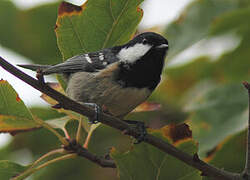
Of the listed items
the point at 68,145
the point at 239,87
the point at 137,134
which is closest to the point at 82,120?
the point at 68,145

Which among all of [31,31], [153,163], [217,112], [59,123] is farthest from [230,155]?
[31,31]

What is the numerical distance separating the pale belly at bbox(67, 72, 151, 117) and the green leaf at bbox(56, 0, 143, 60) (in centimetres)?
29

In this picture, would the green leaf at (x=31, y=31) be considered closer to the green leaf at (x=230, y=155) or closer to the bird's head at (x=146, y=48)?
the bird's head at (x=146, y=48)

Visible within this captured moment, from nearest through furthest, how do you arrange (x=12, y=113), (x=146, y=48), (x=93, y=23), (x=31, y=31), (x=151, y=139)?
(x=151, y=139), (x=12, y=113), (x=93, y=23), (x=146, y=48), (x=31, y=31)

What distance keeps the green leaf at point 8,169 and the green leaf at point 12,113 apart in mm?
176

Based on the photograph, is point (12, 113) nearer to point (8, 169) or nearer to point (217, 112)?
point (8, 169)

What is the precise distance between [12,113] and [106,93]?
64 cm

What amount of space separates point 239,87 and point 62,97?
1497 mm

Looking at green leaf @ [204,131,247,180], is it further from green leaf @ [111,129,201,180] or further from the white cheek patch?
the white cheek patch

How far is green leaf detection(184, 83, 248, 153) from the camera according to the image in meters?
2.60

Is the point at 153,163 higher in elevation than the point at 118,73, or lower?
lower

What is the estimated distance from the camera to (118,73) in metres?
2.46

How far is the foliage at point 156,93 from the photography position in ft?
6.18

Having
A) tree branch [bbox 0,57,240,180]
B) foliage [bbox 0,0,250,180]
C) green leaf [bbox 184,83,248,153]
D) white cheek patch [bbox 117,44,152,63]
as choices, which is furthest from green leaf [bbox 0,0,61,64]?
tree branch [bbox 0,57,240,180]
